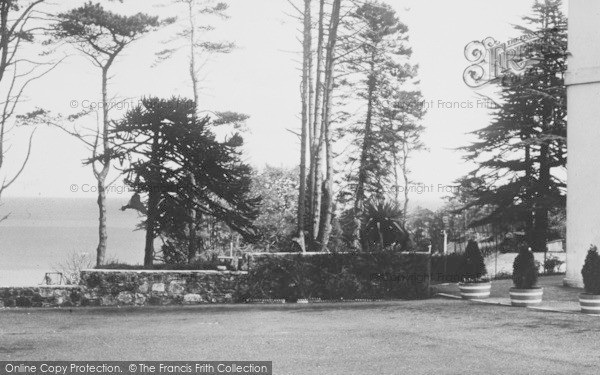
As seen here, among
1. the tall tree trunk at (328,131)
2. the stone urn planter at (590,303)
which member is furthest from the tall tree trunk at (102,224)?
the stone urn planter at (590,303)

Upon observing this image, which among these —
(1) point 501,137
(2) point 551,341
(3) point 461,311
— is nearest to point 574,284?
(3) point 461,311

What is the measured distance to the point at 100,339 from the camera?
36.1 ft

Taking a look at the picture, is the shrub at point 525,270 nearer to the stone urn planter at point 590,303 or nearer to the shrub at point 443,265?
the stone urn planter at point 590,303

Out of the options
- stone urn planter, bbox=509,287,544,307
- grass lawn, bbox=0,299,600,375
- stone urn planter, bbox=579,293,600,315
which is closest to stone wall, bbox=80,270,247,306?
grass lawn, bbox=0,299,600,375

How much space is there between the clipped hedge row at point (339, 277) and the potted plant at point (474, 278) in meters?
1.02

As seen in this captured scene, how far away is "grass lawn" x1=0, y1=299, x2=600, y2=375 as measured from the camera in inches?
360

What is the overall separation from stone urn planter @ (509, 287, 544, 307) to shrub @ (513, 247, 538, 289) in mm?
166

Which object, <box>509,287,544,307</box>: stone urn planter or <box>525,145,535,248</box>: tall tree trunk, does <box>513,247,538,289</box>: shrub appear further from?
<box>525,145,535,248</box>: tall tree trunk

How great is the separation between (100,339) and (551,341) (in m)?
7.31

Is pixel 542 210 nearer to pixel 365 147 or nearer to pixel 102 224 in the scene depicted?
pixel 365 147

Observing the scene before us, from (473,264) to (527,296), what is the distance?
199 centimetres

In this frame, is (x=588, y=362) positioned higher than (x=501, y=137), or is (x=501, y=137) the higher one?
(x=501, y=137)

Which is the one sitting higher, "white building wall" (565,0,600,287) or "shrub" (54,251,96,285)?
"white building wall" (565,0,600,287)

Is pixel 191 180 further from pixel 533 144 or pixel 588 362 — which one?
pixel 533 144
